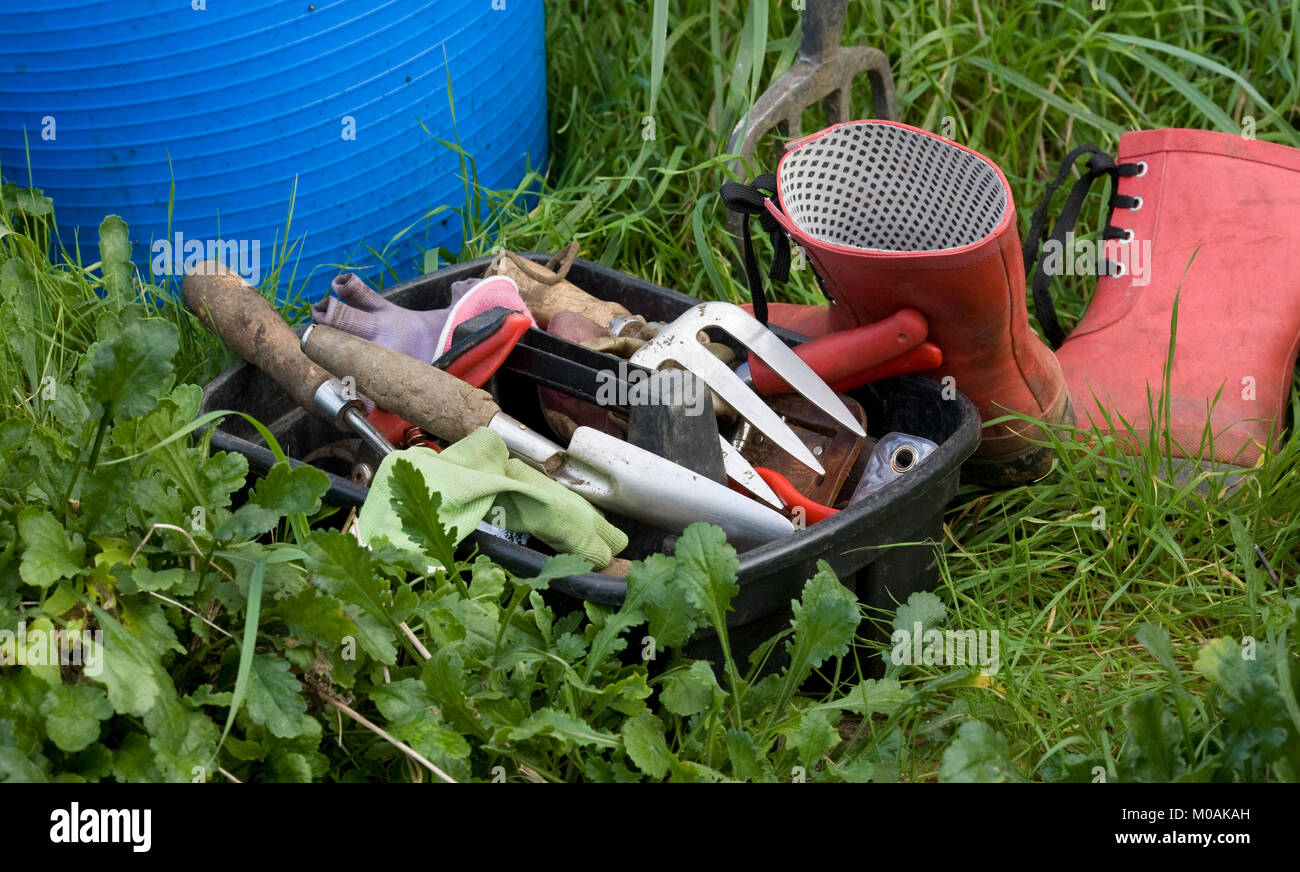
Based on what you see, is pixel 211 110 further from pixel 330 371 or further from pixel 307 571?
pixel 307 571

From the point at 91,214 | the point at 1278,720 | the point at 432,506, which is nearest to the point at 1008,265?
the point at 1278,720

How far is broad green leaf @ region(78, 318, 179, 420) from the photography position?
1185 millimetres

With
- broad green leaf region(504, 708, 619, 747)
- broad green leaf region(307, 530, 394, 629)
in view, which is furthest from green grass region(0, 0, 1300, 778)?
broad green leaf region(307, 530, 394, 629)

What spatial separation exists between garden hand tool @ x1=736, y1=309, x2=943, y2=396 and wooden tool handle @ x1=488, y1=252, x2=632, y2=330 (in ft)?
0.91

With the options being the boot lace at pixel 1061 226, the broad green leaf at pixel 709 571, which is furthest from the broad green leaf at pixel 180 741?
the boot lace at pixel 1061 226

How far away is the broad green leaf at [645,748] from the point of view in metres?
1.29

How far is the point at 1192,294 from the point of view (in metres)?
2.18

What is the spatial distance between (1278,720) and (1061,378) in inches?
31.8

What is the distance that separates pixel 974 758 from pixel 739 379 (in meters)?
0.74

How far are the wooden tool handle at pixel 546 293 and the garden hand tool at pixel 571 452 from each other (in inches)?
14.4

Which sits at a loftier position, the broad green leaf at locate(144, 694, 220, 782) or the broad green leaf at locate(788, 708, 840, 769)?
the broad green leaf at locate(144, 694, 220, 782)

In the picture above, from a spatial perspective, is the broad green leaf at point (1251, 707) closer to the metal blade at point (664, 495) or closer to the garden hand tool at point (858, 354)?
the metal blade at point (664, 495)

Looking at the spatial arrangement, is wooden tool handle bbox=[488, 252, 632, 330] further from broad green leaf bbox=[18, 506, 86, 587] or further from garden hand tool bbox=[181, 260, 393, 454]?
broad green leaf bbox=[18, 506, 86, 587]

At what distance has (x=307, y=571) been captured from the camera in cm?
134
